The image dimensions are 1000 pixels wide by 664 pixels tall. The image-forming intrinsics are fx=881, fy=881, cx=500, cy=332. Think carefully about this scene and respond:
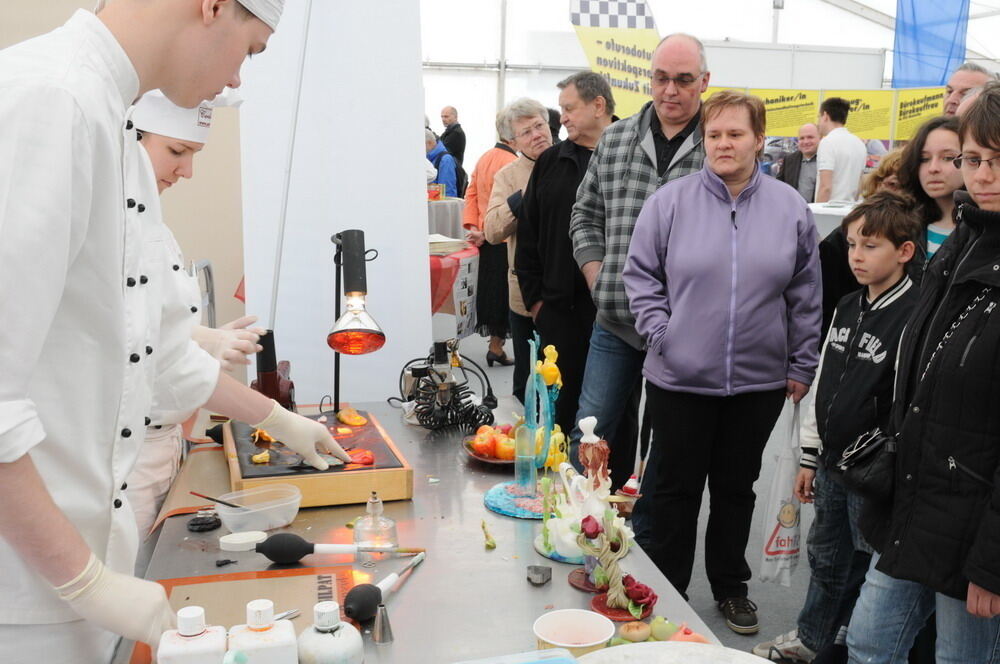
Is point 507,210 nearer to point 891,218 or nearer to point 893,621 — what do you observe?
point 891,218

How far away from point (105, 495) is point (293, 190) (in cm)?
226

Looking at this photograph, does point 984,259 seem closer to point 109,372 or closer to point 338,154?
point 109,372

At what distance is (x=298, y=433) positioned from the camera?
1700mm

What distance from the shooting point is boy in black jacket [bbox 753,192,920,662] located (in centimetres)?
207

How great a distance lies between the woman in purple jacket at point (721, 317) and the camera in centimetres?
236

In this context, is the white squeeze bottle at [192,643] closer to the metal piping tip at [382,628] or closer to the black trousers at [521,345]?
the metal piping tip at [382,628]

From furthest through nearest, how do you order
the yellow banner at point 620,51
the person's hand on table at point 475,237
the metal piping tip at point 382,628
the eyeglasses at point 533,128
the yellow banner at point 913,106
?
the yellow banner at point 913,106, the yellow banner at point 620,51, the person's hand on table at point 475,237, the eyeglasses at point 533,128, the metal piping tip at point 382,628

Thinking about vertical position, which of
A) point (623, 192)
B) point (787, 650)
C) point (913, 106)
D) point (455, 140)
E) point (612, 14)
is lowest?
point (787, 650)

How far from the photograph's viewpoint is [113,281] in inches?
38.1

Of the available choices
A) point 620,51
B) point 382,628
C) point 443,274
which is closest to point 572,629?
point 382,628

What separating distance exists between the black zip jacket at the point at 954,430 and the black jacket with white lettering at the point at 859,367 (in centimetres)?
34

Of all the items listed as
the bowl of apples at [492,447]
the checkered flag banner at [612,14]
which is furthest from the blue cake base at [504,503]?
the checkered flag banner at [612,14]

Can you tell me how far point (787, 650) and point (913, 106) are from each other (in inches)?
259

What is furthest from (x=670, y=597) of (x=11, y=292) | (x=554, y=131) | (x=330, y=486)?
(x=554, y=131)
